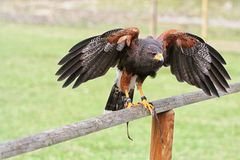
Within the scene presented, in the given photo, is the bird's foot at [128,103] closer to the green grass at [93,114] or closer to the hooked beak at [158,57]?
the hooked beak at [158,57]

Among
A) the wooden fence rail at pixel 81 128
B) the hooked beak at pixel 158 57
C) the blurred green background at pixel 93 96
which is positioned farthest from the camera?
the blurred green background at pixel 93 96

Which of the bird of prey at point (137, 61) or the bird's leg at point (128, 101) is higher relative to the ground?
the bird of prey at point (137, 61)

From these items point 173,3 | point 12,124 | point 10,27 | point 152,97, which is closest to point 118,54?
point 12,124

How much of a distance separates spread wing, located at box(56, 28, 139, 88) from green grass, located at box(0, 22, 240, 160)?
2536 mm

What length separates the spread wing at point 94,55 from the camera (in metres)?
3.89

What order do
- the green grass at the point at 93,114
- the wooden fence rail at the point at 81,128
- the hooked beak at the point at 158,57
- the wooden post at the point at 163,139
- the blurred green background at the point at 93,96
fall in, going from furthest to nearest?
the blurred green background at the point at 93,96 < the green grass at the point at 93,114 < the hooked beak at the point at 158,57 < the wooden post at the point at 163,139 < the wooden fence rail at the point at 81,128

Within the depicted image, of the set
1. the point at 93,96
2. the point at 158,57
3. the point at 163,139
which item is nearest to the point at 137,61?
the point at 158,57

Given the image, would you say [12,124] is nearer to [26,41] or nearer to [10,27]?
[26,41]

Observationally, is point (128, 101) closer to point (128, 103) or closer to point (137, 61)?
point (128, 103)

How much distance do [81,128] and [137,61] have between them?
1.28m

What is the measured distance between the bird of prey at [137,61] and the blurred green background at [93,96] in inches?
89.2

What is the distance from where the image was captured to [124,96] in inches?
171

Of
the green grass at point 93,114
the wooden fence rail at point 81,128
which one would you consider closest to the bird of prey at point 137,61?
the wooden fence rail at point 81,128

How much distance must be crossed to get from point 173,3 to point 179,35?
21940mm
